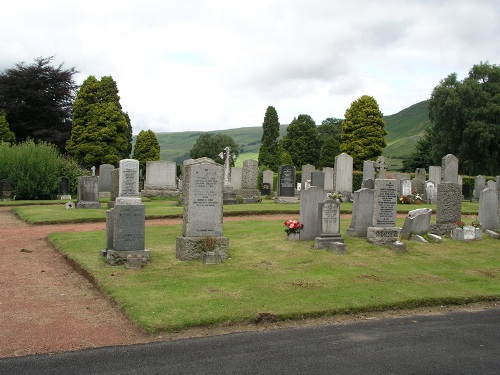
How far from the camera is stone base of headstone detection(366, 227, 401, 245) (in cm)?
1420

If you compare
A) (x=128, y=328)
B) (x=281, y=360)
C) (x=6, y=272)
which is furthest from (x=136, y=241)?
(x=281, y=360)

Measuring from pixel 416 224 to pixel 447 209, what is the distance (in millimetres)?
1419

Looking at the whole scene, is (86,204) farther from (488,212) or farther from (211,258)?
(488,212)

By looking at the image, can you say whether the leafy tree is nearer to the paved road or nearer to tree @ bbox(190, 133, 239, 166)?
the paved road

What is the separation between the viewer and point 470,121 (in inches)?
1992

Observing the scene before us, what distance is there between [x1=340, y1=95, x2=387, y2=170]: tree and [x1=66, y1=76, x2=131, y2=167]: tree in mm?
26136

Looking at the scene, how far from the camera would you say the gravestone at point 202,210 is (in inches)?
458

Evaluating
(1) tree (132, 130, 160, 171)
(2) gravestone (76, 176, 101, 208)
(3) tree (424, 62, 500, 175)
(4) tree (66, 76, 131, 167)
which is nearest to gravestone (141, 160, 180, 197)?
(2) gravestone (76, 176, 101, 208)

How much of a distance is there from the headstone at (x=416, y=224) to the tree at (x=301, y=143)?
63294 millimetres

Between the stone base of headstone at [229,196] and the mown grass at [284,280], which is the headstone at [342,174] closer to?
the stone base of headstone at [229,196]

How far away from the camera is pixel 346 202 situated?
28156 millimetres

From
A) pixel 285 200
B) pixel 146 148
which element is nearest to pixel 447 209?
pixel 285 200

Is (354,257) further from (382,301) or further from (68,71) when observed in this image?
(68,71)

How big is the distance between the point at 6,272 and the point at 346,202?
801 inches
